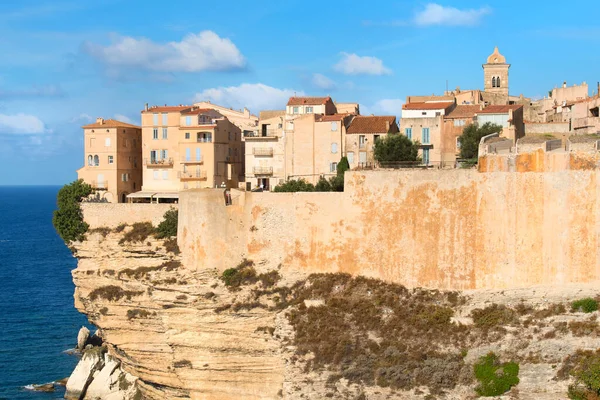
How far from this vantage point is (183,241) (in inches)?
1405

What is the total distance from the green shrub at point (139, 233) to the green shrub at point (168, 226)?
0.46 m

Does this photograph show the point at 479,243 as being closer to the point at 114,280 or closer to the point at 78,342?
the point at 114,280

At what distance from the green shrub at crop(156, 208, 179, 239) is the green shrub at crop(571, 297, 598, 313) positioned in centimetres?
1618

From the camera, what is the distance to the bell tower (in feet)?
189

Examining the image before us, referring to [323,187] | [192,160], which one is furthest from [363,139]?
[192,160]

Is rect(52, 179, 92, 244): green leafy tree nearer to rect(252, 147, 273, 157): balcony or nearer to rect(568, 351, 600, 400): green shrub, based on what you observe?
rect(252, 147, 273, 157): balcony

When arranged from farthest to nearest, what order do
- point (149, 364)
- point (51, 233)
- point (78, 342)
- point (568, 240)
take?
point (51, 233), point (78, 342), point (149, 364), point (568, 240)

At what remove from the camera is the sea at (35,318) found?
41.7 metres

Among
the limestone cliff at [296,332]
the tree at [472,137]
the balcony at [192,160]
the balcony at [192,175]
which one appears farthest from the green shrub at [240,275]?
the tree at [472,137]

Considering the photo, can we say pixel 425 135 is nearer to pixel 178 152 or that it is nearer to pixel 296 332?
pixel 178 152

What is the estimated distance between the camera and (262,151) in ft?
147

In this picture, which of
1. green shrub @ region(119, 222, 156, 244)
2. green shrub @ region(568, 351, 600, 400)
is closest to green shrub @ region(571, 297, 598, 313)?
green shrub @ region(568, 351, 600, 400)

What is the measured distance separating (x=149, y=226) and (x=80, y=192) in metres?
4.68

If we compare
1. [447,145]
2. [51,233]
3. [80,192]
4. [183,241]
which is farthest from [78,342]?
[51,233]
